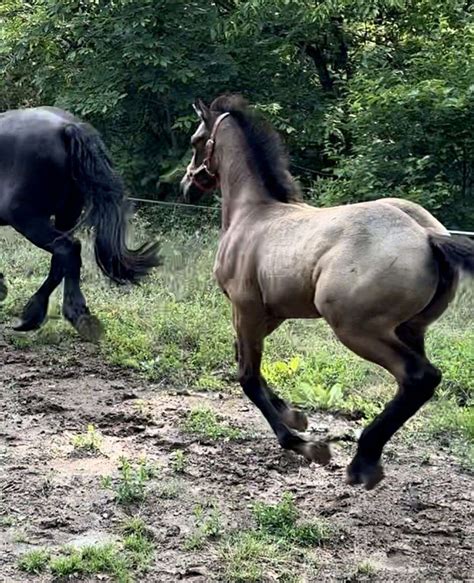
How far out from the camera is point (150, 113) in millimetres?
12117

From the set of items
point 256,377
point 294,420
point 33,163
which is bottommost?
point 294,420

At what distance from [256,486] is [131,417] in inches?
43.7

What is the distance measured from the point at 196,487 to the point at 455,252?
166 cm

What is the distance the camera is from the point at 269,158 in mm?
4246

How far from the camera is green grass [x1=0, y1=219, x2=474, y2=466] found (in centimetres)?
521

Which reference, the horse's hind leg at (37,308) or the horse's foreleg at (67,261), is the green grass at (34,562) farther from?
the horse's hind leg at (37,308)

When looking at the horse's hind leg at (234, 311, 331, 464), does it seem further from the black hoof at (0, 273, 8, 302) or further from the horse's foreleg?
the black hoof at (0, 273, 8, 302)

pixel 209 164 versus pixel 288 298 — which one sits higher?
pixel 209 164

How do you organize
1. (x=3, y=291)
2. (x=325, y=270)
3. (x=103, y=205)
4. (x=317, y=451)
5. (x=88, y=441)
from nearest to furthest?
(x=325, y=270) → (x=317, y=451) → (x=88, y=441) → (x=103, y=205) → (x=3, y=291)

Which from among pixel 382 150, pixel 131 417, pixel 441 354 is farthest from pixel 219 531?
pixel 382 150

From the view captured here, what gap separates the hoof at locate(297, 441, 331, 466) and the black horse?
2603mm

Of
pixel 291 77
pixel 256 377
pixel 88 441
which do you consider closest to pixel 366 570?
pixel 256 377

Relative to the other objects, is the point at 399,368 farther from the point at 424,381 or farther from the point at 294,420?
the point at 294,420

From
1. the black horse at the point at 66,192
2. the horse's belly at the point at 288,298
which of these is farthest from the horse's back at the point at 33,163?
the horse's belly at the point at 288,298
